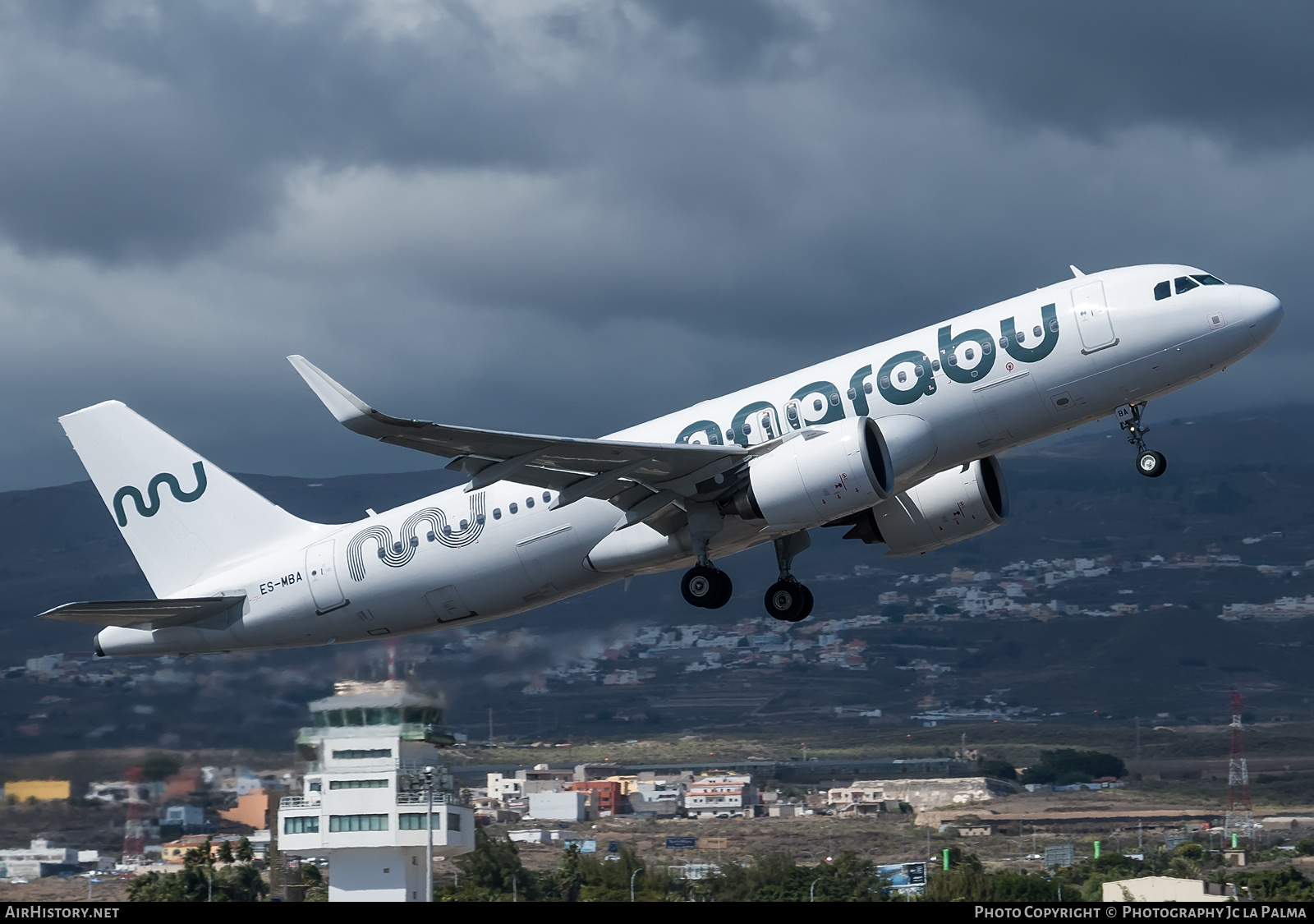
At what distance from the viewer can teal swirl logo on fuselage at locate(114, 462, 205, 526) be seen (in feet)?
131

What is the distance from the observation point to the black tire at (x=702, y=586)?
3425 cm

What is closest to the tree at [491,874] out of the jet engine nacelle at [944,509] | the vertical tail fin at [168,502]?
the vertical tail fin at [168,502]

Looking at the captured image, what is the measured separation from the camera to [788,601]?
35.9 meters

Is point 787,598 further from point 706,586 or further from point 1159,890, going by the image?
point 1159,890

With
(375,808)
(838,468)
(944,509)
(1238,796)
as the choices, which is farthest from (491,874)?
(1238,796)

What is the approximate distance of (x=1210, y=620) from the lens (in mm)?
180000

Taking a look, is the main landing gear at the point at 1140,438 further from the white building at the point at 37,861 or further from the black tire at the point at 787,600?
the white building at the point at 37,861

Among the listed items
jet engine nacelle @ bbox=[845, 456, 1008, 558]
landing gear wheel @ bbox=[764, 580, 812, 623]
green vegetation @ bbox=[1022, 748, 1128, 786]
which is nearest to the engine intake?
landing gear wheel @ bbox=[764, 580, 812, 623]

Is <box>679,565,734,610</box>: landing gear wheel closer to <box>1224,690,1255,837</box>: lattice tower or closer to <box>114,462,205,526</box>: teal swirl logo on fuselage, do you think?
<box>114,462,205,526</box>: teal swirl logo on fuselage

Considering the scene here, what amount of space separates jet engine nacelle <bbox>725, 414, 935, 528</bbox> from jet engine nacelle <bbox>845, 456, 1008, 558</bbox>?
4.58 metres

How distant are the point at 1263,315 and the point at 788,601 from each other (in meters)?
11.6
